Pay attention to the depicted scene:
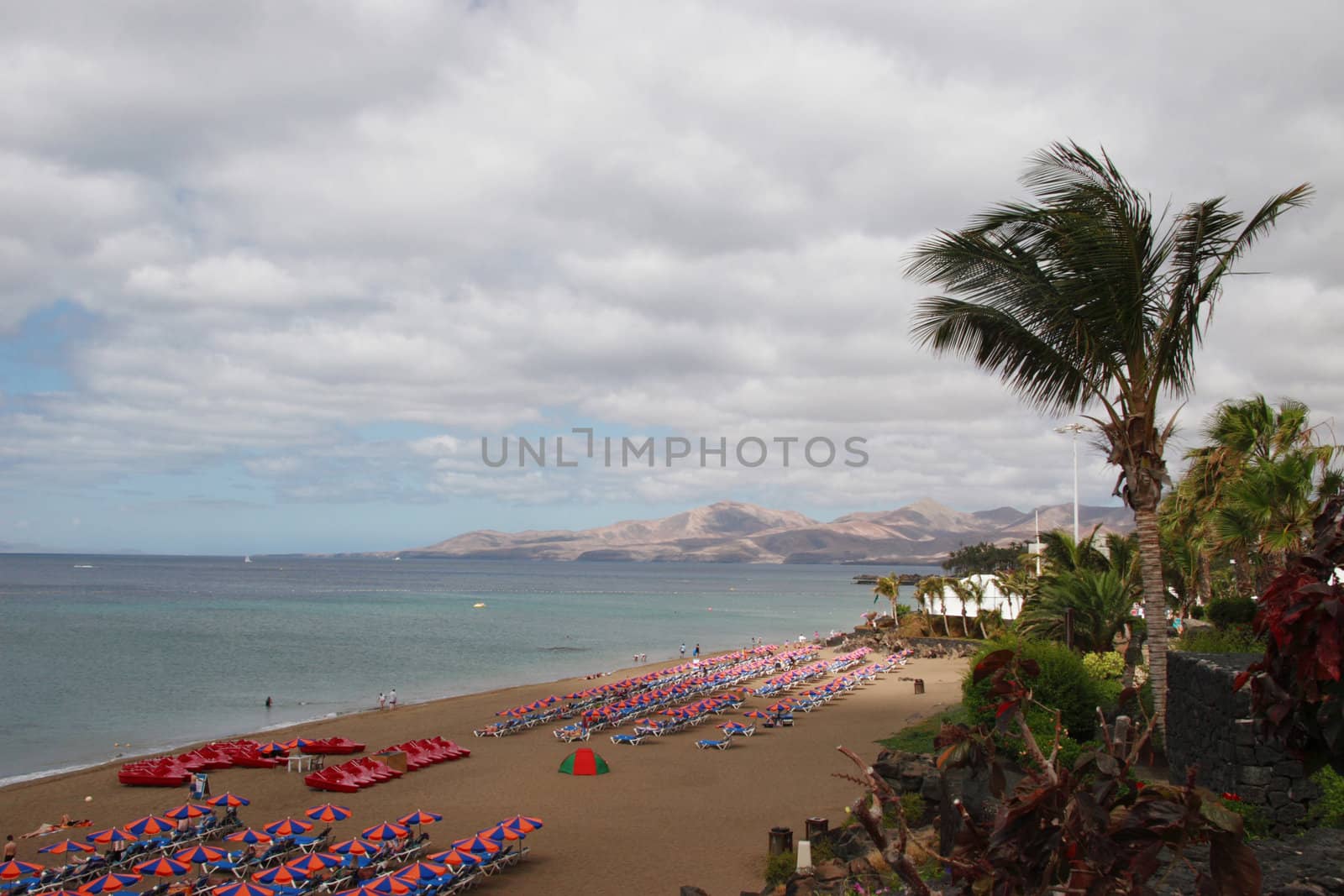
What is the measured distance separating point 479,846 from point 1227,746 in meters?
9.24

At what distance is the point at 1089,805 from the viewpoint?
2408mm

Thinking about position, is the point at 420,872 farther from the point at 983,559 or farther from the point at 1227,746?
the point at 983,559

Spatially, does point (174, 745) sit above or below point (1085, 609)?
below

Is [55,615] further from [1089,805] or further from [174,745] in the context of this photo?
[1089,805]

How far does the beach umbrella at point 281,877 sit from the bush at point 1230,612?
13.1 meters

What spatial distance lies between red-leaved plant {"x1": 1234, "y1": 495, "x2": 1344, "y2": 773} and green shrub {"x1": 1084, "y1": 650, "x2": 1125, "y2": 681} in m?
14.3

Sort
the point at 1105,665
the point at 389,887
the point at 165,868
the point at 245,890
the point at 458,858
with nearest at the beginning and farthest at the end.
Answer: the point at 245,890
the point at 389,887
the point at 165,868
the point at 458,858
the point at 1105,665

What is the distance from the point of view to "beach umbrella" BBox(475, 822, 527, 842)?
13.2 meters

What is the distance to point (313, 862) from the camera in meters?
12.3

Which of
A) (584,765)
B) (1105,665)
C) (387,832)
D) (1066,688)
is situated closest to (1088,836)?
(1066,688)

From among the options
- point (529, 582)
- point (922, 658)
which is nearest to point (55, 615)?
point (922, 658)

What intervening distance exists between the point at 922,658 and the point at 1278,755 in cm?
3525

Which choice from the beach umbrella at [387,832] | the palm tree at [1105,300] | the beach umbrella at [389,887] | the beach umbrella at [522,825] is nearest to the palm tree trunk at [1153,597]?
the palm tree at [1105,300]

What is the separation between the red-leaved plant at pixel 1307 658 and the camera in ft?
9.80
